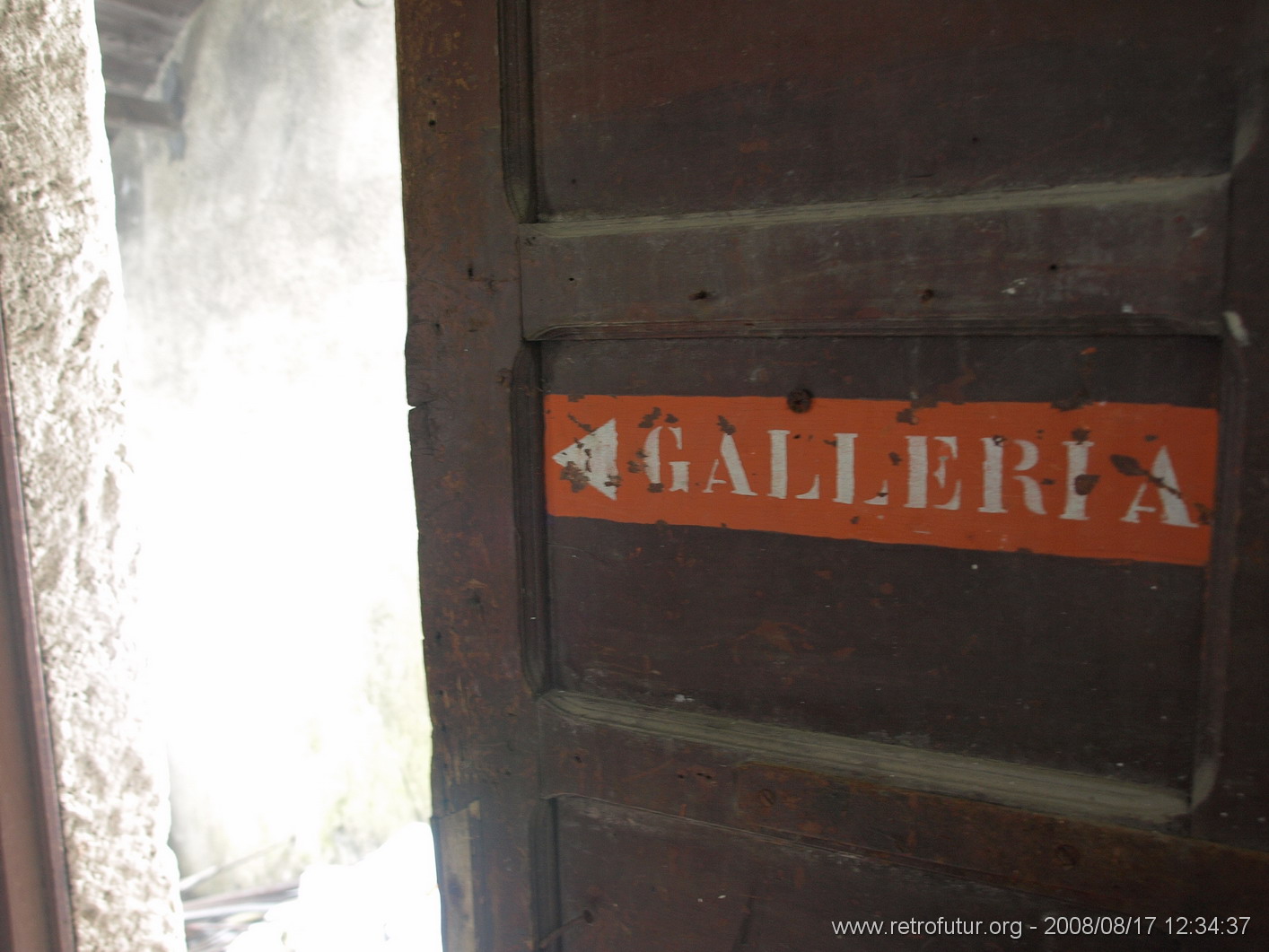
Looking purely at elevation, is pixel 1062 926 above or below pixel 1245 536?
below

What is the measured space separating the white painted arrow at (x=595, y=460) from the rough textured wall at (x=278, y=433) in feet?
8.55

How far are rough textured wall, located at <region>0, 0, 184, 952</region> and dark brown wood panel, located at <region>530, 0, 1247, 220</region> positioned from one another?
0.81 m

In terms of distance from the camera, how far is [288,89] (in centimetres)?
343

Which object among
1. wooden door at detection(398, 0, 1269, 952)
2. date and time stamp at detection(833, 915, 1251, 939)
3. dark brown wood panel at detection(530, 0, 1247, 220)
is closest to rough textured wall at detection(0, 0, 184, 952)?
wooden door at detection(398, 0, 1269, 952)

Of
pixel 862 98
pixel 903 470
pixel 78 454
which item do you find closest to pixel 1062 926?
pixel 903 470

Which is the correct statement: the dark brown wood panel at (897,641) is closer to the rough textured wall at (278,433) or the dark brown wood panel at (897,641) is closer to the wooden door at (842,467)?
the wooden door at (842,467)

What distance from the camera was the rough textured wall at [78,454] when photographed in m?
1.25

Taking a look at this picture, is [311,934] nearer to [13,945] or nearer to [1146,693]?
[13,945]

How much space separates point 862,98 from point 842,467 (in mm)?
308

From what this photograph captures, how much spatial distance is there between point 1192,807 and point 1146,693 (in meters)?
0.09

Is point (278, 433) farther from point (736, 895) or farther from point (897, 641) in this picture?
point (897, 641)

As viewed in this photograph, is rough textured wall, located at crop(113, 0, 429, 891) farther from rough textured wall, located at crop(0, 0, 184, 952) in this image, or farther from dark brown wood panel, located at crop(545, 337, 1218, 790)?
dark brown wood panel, located at crop(545, 337, 1218, 790)

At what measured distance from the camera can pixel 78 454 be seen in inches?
52.5

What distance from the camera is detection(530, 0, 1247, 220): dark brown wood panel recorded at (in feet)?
2.16
